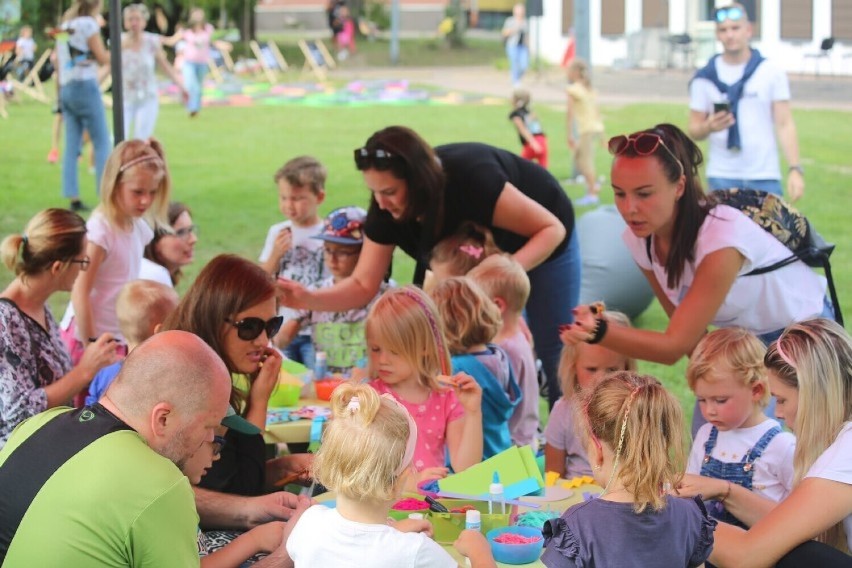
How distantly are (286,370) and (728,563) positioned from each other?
221 cm

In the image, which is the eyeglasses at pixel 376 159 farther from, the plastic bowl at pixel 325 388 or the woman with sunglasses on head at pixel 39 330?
the woman with sunglasses on head at pixel 39 330

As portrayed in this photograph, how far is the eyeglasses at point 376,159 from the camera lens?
13.5 feet

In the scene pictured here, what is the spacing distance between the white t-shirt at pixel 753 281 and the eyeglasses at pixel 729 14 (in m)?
3.60

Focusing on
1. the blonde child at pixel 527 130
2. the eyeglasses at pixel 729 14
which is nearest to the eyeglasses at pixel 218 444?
the eyeglasses at pixel 729 14

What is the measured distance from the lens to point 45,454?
237 cm

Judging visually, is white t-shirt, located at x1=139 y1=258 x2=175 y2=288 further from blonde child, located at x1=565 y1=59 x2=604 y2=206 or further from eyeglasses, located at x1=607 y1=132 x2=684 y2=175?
blonde child, located at x1=565 y1=59 x2=604 y2=206

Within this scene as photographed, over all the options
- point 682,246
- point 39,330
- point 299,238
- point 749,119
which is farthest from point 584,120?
point 39,330

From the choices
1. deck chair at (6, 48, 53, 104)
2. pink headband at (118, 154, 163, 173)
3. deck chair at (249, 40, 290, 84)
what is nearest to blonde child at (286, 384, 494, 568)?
pink headband at (118, 154, 163, 173)

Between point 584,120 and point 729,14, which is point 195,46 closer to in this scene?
point 584,120


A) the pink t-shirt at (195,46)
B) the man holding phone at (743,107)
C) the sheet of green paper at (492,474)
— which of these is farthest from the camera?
the pink t-shirt at (195,46)

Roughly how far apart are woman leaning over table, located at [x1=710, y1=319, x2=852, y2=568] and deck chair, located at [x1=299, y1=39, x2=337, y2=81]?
27076 mm

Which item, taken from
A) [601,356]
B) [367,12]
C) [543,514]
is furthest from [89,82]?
[367,12]

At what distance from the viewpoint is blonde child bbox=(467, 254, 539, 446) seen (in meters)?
4.23

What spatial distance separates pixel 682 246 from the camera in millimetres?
3635
